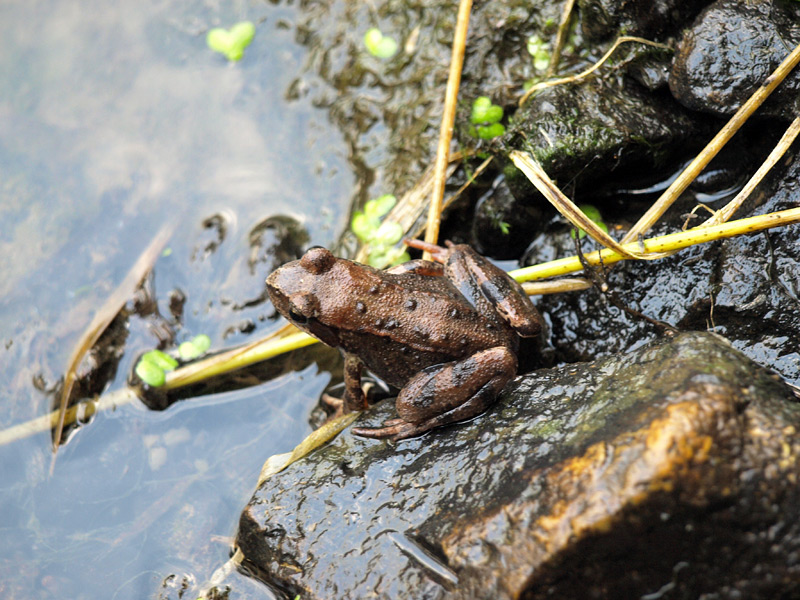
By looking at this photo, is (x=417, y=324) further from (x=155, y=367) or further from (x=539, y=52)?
(x=539, y=52)

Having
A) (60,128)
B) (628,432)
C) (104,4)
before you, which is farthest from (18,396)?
(628,432)

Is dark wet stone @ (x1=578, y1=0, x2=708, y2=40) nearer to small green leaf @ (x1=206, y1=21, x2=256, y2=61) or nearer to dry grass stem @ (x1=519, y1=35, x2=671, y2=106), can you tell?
dry grass stem @ (x1=519, y1=35, x2=671, y2=106)

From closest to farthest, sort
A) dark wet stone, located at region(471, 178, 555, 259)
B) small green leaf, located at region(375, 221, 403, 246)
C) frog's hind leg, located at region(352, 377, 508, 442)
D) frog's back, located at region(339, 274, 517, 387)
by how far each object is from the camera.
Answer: frog's hind leg, located at region(352, 377, 508, 442) → frog's back, located at region(339, 274, 517, 387) → dark wet stone, located at region(471, 178, 555, 259) → small green leaf, located at region(375, 221, 403, 246)

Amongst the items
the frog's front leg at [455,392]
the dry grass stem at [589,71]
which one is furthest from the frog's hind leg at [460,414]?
the dry grass stem at [589,71]

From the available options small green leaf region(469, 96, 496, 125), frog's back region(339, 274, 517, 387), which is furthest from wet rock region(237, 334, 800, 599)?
small green leaf region(469, 96, 496, 125)

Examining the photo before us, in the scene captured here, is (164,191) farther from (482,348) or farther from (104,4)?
(482,348)

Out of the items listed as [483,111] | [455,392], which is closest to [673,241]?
[455,392]
